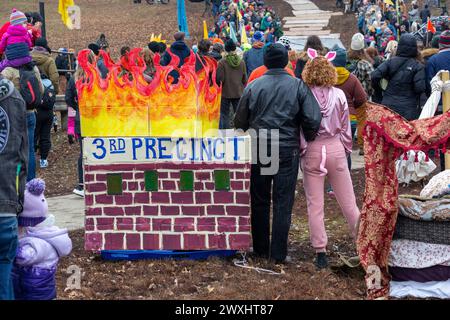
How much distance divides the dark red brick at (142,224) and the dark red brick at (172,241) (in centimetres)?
17

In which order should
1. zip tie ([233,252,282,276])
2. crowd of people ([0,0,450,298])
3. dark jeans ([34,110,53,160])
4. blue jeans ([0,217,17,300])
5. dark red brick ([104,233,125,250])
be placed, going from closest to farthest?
blue jeans ([0,217,17,300]), crowd of people ([0,0,450,298]), zip tie ([233,252,282,276]), dark red brick ([104,233,125,250]), dark jeans ([34,110,53,160])

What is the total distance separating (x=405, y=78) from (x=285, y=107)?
12.3 feet

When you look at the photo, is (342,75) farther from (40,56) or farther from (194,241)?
(40,56)

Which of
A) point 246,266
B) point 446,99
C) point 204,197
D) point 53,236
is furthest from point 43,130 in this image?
point 53,236

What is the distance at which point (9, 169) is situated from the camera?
16.3 feet

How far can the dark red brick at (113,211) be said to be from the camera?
7.45 metres

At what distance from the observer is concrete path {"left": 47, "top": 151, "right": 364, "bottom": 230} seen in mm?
9078

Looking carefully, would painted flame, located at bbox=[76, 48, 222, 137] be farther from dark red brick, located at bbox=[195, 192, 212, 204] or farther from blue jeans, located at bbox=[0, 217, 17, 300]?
blue jeans, located at bbox=[0, 217, 17, 300]

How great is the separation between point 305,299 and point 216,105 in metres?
2.13

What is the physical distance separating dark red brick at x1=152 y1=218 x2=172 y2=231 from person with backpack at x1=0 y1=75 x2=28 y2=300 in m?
2.45

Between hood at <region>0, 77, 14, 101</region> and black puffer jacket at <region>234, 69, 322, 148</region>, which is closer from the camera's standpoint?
hood at <region>0, 77, 14, 101</region>

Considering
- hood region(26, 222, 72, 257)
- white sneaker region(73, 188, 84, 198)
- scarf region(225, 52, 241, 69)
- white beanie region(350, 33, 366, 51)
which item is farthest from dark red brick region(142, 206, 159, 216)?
white beanie region(350, 33, 366, 51)
